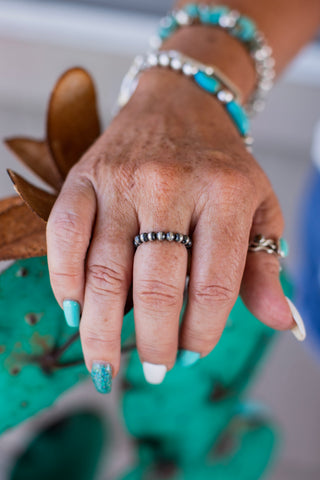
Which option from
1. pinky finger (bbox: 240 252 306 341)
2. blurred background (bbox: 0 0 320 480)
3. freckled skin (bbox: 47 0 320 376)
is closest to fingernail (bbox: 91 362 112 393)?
freckled skin (bbox: 47 0 320 376)

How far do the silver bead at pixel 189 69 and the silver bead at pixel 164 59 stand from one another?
0.01 m

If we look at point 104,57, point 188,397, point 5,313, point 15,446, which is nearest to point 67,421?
point 15,446

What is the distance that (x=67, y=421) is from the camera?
0.80 m

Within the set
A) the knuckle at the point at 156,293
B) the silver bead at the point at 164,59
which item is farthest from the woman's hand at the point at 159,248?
the silver bead at the point at 164,59

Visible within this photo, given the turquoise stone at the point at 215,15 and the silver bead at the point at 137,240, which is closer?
the silver bead at the point at 137,240

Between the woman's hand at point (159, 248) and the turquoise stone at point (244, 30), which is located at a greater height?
the turquoise stone at point (244, 30)

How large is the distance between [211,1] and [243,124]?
17 centimetres

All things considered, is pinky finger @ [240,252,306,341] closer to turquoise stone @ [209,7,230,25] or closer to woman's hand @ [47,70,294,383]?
Result: woman's hand @ [47,70,294,383]

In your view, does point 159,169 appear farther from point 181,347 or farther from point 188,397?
point 188,397

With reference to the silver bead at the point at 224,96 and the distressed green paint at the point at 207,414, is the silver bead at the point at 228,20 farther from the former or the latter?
the distressed green paint at the point at 207,414

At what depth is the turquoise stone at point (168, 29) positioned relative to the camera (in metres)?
0.49

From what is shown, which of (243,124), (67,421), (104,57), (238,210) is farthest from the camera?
(104,57)

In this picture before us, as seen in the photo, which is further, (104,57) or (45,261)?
(104,57)

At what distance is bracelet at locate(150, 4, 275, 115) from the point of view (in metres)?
0.49
